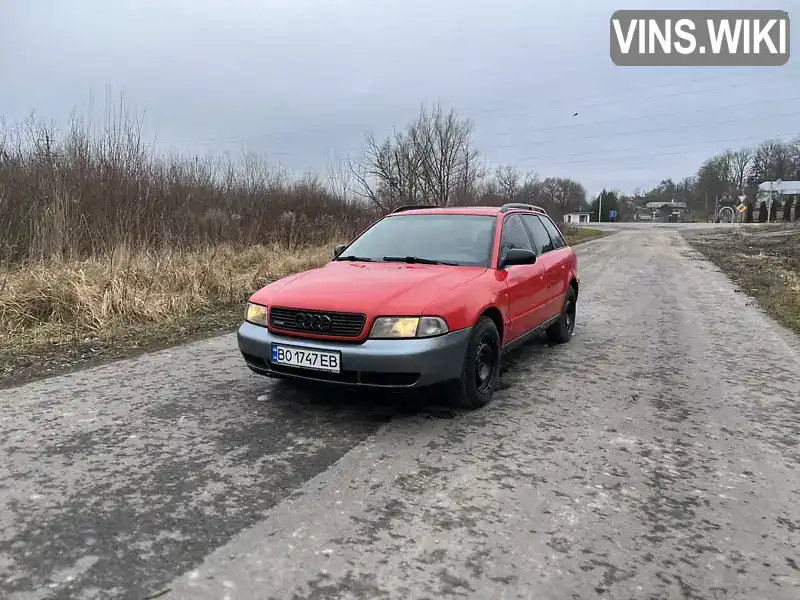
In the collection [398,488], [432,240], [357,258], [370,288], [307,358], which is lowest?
[398,488]

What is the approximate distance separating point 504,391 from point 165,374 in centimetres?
305

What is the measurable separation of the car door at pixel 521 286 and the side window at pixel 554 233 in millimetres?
1003

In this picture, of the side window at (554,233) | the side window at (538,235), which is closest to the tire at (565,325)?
the side window at (554,233)

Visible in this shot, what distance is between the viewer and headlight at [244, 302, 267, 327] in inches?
174

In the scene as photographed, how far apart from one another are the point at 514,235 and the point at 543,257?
674 mm

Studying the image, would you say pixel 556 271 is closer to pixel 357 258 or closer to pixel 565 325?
pixel 565 325

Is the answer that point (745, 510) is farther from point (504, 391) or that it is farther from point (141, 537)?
point (141, 537)

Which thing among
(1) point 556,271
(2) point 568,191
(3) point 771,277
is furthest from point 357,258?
(2) point 568,191

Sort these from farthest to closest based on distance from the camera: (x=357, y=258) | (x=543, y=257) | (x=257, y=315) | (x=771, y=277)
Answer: (x=771, y=277), (x=543, y=257), (x=357, y=258), (x=257, y=315)

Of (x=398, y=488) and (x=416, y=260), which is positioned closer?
(x=398, y=488)

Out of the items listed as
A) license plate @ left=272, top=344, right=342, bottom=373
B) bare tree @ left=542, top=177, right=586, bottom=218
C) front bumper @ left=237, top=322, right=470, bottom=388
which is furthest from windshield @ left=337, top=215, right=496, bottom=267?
bare tree @ left=542, top=177, right=586, bottom=218

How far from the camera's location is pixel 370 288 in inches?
169

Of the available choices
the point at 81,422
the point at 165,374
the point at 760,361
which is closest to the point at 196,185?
the point at 165,374

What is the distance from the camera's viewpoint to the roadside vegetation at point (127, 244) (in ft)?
22.7
